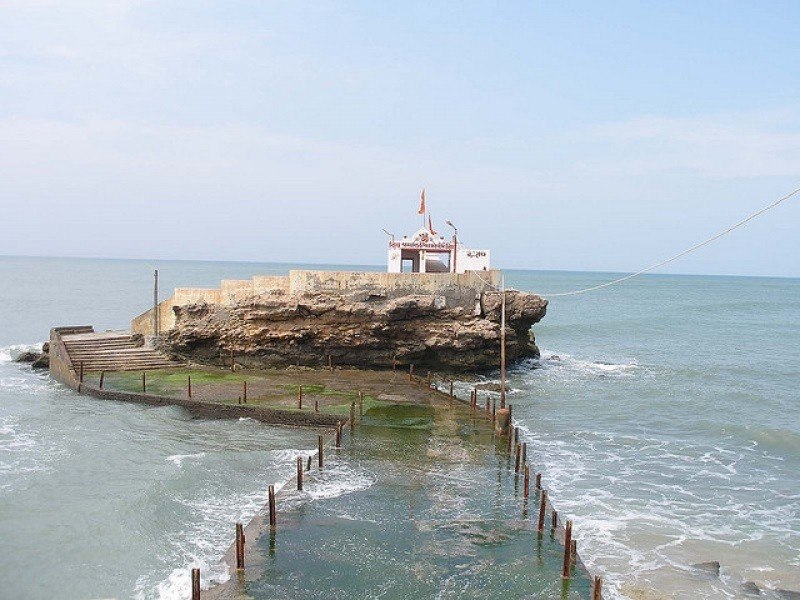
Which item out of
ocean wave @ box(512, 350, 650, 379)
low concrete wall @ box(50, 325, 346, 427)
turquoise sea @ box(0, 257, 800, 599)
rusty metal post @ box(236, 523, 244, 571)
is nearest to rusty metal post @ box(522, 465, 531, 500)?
turquoise sea @ box(0, 257, 800, 599)

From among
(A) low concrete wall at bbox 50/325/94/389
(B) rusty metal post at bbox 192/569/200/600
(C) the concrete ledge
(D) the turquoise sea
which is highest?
(A) low concrete wall at bbox 50/325/94/389

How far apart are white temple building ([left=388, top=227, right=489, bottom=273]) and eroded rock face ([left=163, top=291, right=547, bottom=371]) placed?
311 centimetres

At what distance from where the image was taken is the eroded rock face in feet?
124

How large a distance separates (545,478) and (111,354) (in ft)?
86.7

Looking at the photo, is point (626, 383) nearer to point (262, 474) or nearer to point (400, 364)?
point (400, 364)

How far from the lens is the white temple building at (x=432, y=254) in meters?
41.4

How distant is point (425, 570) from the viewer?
16.0 meters

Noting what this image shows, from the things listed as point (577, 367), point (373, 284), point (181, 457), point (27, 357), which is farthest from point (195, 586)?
point (27, 357)

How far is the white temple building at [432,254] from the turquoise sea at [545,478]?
7.22 metres

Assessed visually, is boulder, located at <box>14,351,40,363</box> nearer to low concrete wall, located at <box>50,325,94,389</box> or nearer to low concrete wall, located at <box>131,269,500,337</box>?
low concrete wall, located at <box>50,325,94,389</box>

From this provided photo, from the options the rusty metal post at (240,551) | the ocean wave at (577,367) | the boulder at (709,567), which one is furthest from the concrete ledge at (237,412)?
the ocean wave at (577,367)

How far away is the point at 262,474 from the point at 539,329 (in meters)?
62.2

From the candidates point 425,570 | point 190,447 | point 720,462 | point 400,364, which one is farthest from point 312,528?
point 400,364

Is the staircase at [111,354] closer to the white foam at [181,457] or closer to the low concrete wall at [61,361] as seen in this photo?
the low concrete wall at [61,361]
